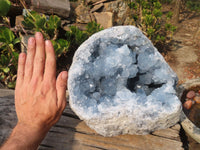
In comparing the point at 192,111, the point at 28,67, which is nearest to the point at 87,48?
the point at 28,67

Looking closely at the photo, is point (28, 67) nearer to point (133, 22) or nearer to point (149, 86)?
point (149, 86)

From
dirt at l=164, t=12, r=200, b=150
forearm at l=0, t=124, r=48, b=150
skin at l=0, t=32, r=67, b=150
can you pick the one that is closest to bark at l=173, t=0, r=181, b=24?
dirt at l=164, t=12, r=200, b=150

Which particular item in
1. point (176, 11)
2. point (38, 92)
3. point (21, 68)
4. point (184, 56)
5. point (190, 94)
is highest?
point (176, 11)

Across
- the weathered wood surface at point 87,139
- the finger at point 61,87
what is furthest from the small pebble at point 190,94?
the finger at point 61,87

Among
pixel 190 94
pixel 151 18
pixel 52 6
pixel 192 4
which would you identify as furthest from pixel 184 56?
pixel 192 4

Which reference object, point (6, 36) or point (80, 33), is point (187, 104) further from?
point (6, 36)

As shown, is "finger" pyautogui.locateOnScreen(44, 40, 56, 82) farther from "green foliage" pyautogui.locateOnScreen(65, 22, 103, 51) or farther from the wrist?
"green foliage" pyautogui.locateOnScreen(65, 22, 103, 51)

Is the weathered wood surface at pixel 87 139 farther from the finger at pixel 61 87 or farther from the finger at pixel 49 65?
the finger at pixel 49 65
